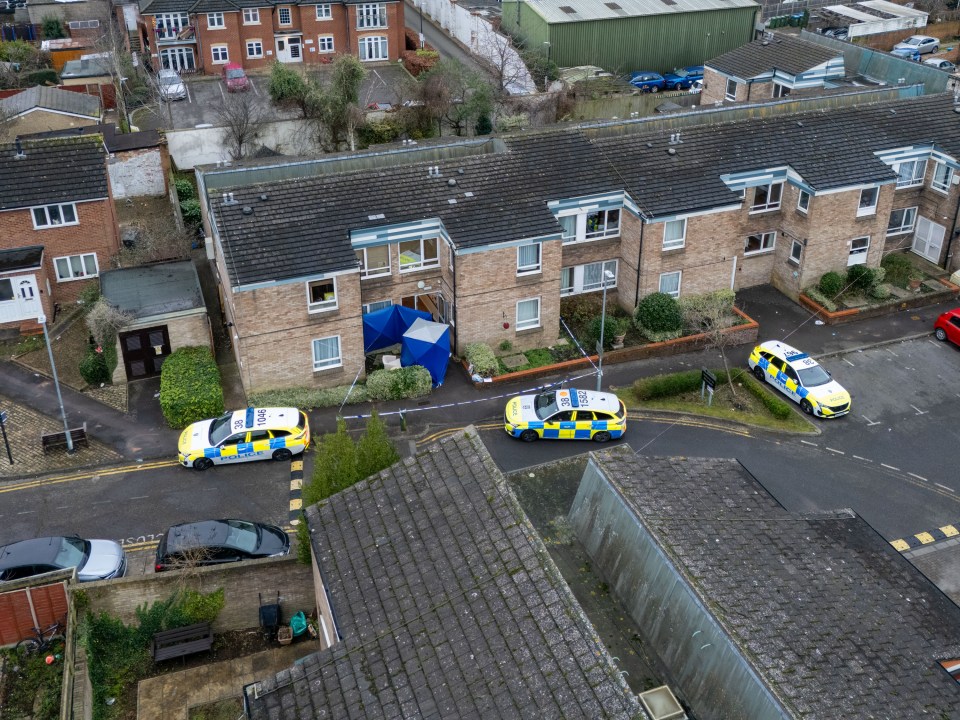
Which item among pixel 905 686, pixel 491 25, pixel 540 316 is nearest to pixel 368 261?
pixel 540 316

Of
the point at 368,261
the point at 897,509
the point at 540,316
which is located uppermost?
the point at 368,261

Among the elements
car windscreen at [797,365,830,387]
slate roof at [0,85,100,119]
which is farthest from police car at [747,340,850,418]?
slate roof at [0,85,100,119]

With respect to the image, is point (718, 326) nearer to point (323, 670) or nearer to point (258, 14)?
point (323, 670)

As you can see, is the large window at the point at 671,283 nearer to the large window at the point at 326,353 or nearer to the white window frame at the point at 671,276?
the white window frame at the point at 671,276

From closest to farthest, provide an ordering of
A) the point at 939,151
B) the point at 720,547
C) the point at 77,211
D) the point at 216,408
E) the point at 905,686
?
the point at 905,686 → the point at 720,547 → the point at 216,408 → the point at 77,211 → the point at 939,151

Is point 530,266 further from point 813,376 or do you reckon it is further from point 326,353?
point 813,376

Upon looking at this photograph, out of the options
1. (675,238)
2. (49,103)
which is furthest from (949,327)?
(49,103)
